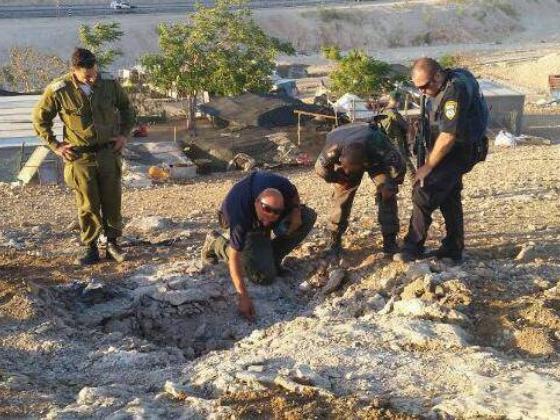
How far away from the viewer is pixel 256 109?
17.1m

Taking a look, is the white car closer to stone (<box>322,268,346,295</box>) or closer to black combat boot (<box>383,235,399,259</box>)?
black combat boot (<box>383,235,399,259</box>)

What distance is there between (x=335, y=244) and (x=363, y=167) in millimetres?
651

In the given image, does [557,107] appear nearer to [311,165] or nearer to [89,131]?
[311,165]

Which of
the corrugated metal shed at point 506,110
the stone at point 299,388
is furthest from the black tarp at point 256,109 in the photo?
the stone at point 299,388

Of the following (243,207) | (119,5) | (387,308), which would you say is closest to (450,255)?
(387,308)

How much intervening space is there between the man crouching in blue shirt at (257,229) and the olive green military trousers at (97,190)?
952mm

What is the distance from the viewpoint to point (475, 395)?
352cm

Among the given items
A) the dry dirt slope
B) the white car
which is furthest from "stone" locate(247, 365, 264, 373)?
the white car

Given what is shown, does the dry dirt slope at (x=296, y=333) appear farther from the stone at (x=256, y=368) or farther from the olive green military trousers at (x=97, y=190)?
the olive green military trousers at (x=97, y=190)

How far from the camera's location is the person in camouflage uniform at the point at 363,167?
5.29m

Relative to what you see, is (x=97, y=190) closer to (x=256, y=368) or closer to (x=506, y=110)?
(x=256, y=368)

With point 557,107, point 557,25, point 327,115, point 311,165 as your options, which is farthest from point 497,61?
point 311,165

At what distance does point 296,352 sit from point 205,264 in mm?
1652

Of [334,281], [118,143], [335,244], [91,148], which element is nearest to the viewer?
[334,281]
